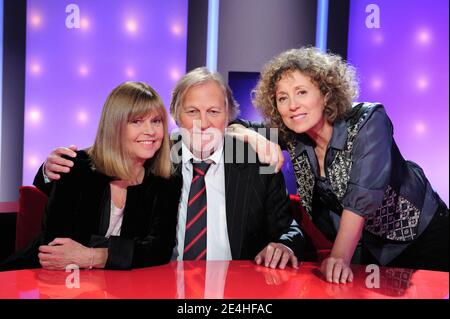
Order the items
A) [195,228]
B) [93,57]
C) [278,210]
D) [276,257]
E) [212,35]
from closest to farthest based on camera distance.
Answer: [276,257] → [195,228] → [278,210] → [212,35] → [93,57]

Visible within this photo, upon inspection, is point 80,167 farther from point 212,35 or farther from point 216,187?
point 212,35

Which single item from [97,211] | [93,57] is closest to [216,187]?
[97,211]

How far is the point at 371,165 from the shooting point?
5.96ft

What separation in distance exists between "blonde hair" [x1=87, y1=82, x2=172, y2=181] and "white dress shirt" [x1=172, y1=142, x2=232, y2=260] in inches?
4.9

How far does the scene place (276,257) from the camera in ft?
5.43

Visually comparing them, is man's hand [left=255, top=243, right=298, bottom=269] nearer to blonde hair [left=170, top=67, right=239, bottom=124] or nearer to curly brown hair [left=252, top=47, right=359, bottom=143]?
curly brown hair [left=252, top=47, right=359, bottom=143]

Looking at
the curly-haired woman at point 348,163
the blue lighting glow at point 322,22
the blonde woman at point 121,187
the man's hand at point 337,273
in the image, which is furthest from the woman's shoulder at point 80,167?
the blue lighting glow at point 322,22

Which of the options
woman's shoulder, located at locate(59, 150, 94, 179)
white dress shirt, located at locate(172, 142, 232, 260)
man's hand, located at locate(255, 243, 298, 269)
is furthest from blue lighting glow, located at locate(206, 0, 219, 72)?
man's hand, located at locate(255, 243, 298, 269)

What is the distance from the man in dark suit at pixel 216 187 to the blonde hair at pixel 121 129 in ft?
0.40

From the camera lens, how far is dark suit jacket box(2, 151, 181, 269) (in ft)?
5.99

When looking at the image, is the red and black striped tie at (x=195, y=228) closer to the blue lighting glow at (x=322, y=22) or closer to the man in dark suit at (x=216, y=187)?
the man in dark suit at (x=216, y=187)

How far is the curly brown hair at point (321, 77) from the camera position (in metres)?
2.00

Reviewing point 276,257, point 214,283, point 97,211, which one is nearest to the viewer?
point 214,283

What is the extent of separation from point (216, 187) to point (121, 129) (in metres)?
0.48
